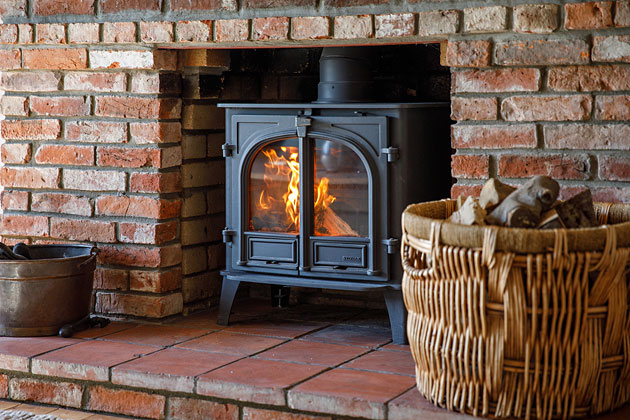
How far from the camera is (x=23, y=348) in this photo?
2.76 metres

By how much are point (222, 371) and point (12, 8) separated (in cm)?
152

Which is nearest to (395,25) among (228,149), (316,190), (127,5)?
(316,190)

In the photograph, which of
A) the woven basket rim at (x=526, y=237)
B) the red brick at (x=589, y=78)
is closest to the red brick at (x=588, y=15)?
the red brick at (x=589, y=78)

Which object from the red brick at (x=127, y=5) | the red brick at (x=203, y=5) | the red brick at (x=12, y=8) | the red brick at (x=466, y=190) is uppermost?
the red brick at (x=12, y=8)

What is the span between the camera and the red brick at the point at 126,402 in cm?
250

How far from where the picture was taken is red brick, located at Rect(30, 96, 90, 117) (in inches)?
122

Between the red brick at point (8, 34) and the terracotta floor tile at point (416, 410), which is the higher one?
the red brick at point (8, 34)

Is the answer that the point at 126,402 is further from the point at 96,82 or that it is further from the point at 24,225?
the point at 96,82

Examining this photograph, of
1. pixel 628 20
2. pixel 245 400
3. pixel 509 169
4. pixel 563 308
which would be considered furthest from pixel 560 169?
pixel 245 400

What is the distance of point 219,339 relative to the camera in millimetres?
2859

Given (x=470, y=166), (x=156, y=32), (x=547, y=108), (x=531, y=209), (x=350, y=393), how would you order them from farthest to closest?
(x=156, y=32)
(x=470, y=166)
(x=547, y=108)
(x=350, y=393)
(x=531, y=209)

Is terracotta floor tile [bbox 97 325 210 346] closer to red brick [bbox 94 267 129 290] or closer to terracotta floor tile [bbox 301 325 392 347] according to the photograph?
red brick [bbox 94 267 129 290]

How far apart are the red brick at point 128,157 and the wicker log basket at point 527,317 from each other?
3.86ft

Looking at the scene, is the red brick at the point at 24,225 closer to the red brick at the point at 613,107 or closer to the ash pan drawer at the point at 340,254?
the ash pan drawer at the point at 340,254
